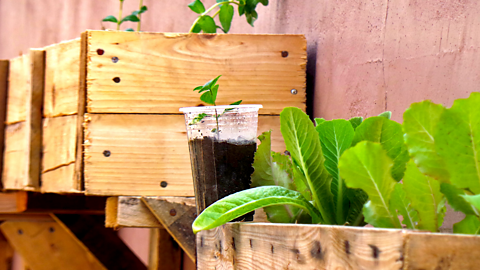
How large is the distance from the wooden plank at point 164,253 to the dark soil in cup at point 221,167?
853 mm

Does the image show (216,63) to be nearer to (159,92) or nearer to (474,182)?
(159,92)

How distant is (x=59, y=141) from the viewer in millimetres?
1181

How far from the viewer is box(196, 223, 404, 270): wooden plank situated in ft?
0.96

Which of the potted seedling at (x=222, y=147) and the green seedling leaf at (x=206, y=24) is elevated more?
the green seedling leaf at (x=206, y=24)

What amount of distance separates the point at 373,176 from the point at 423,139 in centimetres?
5

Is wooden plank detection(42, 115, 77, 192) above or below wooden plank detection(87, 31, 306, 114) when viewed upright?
below

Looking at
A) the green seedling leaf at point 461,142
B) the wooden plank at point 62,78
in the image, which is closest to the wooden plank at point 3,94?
the wooden plank at point 62,78

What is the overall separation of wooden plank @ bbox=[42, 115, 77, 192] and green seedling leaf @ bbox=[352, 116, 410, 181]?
33.9 inches

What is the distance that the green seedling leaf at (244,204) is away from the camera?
16.8 inches

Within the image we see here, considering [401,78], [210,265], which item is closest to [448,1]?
[401,78]

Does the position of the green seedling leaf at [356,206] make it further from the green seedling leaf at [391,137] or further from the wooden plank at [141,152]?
the wooden plank at [141,152]

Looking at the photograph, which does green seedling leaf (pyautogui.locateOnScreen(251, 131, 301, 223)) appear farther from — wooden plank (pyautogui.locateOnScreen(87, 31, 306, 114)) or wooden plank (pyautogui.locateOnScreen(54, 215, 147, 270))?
wooden plank (pyautogui.locateOnScreen(54, 215, 147, 270))

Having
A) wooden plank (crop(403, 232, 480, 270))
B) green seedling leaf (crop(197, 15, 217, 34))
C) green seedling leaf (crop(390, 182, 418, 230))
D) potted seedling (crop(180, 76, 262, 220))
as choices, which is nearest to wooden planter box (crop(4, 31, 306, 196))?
green seedling leaf (crop(197, 15, 217, 34))

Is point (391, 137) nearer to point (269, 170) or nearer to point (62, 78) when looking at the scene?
point (269, 170)
